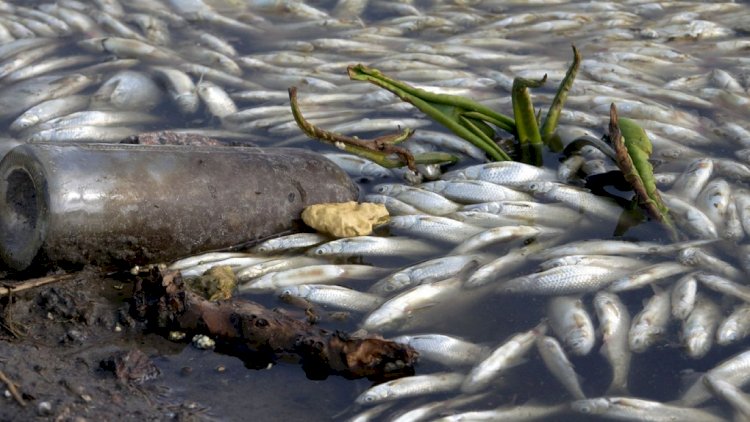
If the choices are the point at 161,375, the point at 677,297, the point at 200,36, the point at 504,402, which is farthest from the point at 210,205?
the point at 200,36

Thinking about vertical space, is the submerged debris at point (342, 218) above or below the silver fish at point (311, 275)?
above

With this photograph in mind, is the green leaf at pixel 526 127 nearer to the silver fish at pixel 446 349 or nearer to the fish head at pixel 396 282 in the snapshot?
the fish head at pixel 396 282

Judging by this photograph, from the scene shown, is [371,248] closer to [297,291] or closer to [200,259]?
[297,291]

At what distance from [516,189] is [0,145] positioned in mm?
3829

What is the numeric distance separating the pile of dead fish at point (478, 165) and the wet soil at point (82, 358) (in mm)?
686

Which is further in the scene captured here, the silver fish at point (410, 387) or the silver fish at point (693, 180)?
the silver fish at point (693, 180)

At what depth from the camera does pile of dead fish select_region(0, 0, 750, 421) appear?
5453mm

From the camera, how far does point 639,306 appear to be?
5.93m

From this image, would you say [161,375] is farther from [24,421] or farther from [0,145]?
[0,145]

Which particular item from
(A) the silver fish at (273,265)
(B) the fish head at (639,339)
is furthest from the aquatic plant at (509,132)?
(B) the fish head at (639,339)

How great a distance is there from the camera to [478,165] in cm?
743

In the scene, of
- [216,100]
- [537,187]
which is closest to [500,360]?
[537,187]

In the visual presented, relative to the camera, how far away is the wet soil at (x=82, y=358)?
4797 millimetres

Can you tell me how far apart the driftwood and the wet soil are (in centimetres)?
15
